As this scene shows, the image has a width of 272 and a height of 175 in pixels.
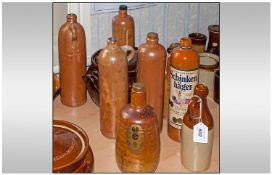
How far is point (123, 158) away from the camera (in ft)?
3.86

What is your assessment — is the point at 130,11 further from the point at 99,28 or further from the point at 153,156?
the point at 153,156

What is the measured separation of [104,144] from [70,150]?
17 cm

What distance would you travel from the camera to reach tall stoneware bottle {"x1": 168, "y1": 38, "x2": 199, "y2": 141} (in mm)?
1240

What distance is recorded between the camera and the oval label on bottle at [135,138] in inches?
44.2

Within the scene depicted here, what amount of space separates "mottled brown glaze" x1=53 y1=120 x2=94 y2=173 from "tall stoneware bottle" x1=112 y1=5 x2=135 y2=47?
450 mm

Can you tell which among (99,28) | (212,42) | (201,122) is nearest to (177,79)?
(201,122)

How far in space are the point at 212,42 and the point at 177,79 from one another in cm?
58

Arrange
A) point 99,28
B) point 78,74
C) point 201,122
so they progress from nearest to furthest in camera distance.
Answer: point 201,122
point 78,74
point 99,28

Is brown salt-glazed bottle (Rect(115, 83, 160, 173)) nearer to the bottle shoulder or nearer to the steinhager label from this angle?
the bottle shoulder

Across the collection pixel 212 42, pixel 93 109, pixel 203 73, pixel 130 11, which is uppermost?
pixel 130 11

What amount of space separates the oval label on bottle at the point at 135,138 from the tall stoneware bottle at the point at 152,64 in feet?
0.73

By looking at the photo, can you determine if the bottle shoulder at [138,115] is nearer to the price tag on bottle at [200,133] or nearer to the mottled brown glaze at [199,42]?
the price tag on bottle at [200,133]

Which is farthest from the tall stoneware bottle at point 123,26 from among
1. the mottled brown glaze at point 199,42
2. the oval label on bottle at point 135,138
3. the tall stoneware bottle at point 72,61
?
the oval label on bottle at point 135,138

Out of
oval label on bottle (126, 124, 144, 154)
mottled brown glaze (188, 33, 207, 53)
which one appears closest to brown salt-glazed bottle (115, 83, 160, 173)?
oval label on bottle (126, 124, 144, 154)
